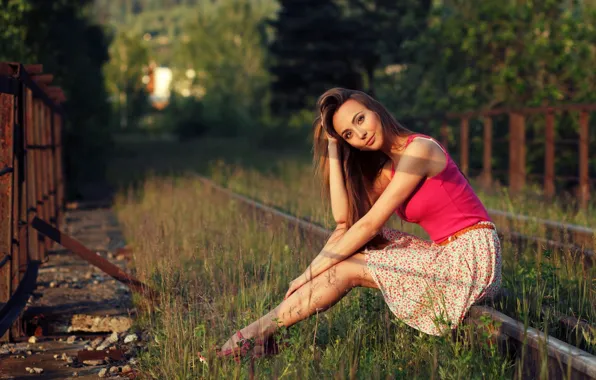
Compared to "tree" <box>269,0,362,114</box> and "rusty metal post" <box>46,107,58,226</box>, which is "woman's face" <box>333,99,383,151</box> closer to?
"rusty metal post" <box>46,107,58,226</box>

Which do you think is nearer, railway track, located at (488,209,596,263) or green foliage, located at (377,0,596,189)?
railway track, located at (488,209,596,263)

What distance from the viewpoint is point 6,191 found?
672cm

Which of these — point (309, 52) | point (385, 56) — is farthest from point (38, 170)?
point (309, 52)

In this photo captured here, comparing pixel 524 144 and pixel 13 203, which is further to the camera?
pixel 524 144

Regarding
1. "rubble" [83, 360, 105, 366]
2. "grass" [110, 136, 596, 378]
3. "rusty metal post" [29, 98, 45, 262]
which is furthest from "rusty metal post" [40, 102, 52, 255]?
"rubble" [83, 360, 105, 366]

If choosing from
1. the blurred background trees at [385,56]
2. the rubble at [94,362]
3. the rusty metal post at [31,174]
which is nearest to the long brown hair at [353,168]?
the blurred background trees at [385,56]

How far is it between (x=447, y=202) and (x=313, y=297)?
0.83 metres

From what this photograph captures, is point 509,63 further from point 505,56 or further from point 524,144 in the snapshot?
point 524,144

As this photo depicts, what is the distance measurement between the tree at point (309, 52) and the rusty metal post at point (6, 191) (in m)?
36.4

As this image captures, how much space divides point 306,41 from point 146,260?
3809 cm

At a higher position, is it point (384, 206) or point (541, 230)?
point (384, 206)

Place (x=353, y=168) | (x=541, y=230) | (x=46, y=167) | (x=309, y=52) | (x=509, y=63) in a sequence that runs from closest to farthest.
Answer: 1. (x=353, y=168)
2. (x=541, y=230)
3. (x=46, y=167)
4. (x=509, y=63)
5. (x=309, y=52)

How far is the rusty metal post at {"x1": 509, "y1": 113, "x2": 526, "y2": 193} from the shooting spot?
16781mm

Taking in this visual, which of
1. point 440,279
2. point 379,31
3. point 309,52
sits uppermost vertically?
point 379,31
